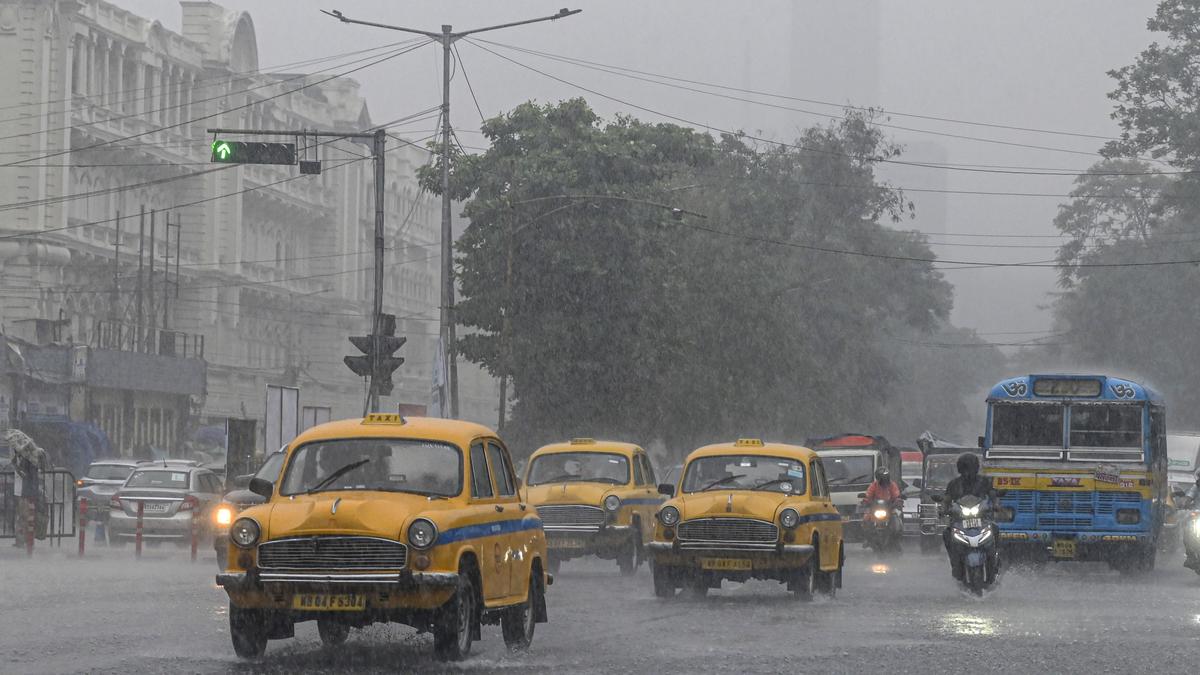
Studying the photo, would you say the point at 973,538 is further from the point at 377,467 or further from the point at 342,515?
the point at 342,515

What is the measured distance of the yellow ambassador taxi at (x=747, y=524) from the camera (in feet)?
70.5

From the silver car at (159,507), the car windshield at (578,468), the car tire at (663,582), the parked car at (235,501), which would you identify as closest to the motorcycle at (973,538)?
the car tire at (663,582)

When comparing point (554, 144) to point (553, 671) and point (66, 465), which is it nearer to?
point (66, 465)

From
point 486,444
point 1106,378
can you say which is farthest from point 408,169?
point 486,444

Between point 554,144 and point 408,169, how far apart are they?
65.0m

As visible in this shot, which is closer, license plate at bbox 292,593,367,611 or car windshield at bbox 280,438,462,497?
license plate at bbox 292,593,367,611

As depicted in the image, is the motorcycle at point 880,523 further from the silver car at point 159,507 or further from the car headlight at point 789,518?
the car headlight at point 789,518

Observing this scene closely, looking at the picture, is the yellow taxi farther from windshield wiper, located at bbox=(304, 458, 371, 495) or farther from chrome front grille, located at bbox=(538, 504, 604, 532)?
windshield wiper, located at bbox=(304, 458, 371, 495)

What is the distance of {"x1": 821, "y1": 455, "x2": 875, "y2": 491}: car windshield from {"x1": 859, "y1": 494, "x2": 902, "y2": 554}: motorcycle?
61.7 inches

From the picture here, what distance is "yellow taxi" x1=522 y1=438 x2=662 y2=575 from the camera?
2619 cm

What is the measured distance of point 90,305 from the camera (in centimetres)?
7338

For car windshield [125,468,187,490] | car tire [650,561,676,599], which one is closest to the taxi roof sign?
car tire [650,561,676,599]

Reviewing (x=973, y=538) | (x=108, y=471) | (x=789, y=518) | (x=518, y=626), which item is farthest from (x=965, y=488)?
(x=108, y=471)

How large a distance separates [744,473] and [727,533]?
116 cm
